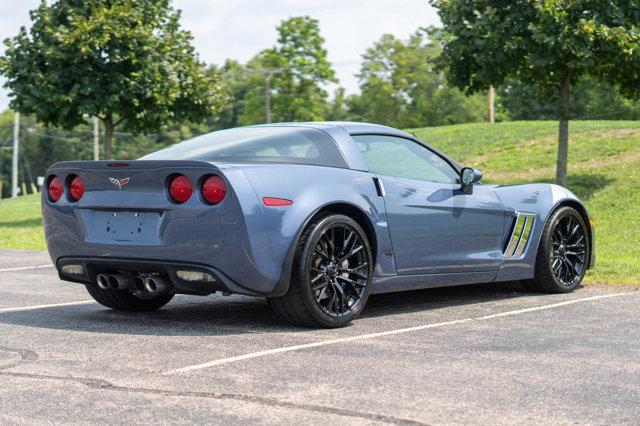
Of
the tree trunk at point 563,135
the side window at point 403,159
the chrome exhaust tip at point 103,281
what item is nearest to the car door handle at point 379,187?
the side window at point 403,159

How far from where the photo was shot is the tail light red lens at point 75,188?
22.4 feet

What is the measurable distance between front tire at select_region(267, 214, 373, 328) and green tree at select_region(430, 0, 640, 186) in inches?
441

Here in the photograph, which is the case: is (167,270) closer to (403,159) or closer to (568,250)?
(403,159)

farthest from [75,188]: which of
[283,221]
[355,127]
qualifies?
[355,127]

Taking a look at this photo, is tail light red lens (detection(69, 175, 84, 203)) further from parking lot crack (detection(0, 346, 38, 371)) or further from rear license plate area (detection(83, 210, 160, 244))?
parking lot crack (detection(0, 346, 38, 371))

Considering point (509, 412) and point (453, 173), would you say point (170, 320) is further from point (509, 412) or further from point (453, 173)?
point (509, 412)

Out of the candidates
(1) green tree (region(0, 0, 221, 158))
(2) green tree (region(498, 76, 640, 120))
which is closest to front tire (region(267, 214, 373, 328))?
(1) green tree (region(0, 0, 221, 158))

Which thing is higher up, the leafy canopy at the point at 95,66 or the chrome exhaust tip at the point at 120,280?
the leafy canopy at the point at 95,66

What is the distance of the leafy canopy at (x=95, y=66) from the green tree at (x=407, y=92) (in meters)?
52.8

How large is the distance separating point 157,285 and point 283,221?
0.92m

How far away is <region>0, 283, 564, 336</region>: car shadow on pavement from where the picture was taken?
6.53 metres

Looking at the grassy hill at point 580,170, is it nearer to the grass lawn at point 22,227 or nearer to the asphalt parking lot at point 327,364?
the grass lawn at point 22,227

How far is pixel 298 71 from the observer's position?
7181 centimetres

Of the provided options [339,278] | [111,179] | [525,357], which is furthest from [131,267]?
[525,357]
